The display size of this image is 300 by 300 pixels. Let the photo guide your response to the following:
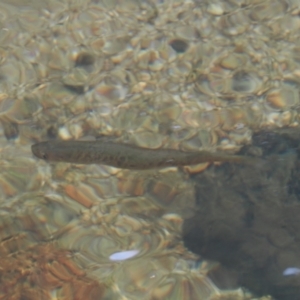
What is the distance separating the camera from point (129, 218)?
4766 millimetres

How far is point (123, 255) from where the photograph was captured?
454 cm

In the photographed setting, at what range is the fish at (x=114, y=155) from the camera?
4816mm

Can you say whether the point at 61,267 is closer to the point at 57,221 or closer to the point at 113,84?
the point at 57,221

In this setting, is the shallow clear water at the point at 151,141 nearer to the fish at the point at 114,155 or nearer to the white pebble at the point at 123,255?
the white pebble at the point at 123,255

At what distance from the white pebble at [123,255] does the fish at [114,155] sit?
772 mm

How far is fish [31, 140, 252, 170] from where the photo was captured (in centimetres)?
482

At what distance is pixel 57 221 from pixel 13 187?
582 mm

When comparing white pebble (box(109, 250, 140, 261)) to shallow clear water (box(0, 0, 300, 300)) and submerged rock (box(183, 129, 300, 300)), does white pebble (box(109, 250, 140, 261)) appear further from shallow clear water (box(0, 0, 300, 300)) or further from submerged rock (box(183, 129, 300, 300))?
submerged rock (box(183, 129, 300, 300))

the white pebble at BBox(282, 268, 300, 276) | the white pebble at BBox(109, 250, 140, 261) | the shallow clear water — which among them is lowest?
the white pebble at BBox(282, 268, 300, 276)

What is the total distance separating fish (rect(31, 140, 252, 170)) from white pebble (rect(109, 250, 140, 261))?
77cm

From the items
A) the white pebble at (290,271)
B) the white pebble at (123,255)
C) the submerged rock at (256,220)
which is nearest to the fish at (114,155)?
the submerged rock at (256,220)

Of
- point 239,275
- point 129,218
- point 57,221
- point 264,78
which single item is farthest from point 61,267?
point 264,78

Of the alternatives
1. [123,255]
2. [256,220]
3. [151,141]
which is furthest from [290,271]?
[151,141]

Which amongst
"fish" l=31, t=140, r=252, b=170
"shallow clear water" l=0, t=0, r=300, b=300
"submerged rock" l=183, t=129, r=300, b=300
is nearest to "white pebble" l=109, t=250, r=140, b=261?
"shallow clear water" l=0, t=0, r=300, b=300
